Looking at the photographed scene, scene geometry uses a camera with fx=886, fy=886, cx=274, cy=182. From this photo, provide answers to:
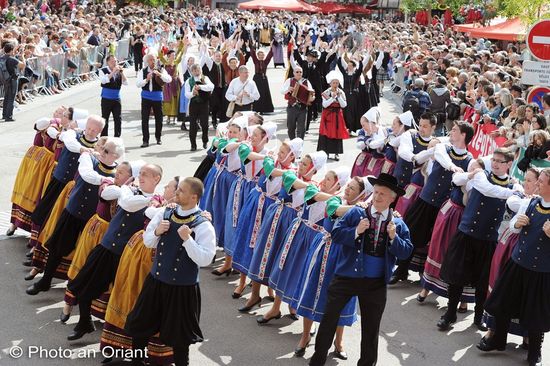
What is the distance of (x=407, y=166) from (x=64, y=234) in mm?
3943

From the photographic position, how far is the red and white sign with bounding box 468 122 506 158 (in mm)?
12948

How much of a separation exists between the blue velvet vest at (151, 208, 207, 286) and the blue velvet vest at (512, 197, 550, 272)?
107 inches

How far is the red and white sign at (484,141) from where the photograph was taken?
12.9 metres

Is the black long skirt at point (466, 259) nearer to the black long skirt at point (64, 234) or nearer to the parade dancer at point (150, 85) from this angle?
the black long skirt at point (64, 234)

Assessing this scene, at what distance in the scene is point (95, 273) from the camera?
733cm

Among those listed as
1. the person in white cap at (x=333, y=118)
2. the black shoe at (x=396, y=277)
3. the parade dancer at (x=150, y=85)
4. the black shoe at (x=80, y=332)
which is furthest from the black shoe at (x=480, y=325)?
the parade dancer at (x=150, y=85)

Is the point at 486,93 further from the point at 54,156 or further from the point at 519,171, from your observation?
the point at 54,156

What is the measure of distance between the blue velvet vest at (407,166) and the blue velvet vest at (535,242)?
104 inches

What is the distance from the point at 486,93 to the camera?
14102mm

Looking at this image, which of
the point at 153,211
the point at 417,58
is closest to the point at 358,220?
the point at 153,211

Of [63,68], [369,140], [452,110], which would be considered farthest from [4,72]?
[369,140]

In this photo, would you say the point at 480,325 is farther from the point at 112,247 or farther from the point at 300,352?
the point at 112,247

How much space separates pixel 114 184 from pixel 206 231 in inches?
56.2

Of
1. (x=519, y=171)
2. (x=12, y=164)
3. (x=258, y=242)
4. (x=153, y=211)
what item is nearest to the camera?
(x=153, y=211)
